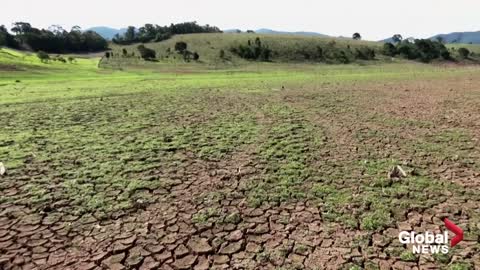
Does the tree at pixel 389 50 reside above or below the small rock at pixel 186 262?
above

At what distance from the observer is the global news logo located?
4711mm

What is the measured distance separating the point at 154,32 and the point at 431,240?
412 ft

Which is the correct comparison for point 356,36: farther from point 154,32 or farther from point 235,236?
point 235,236

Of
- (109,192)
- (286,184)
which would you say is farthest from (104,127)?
(286,184)

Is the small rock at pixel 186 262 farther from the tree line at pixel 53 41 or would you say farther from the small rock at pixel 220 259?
the tree line at pixel 53 41

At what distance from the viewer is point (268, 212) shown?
5.84 m

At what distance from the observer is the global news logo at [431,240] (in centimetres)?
471

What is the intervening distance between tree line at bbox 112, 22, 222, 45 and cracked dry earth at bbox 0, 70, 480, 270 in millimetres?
108260

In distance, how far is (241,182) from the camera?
7117mm

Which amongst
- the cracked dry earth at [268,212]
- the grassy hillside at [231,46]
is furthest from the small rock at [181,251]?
the grassy hillside at [231,46]

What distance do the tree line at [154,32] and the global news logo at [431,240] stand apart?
11208 centimetres

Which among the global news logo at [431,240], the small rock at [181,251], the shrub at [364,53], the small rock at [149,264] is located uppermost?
the shrub at [364,53]

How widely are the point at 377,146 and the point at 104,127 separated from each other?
8.32m

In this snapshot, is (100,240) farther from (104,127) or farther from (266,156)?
(104,127)
